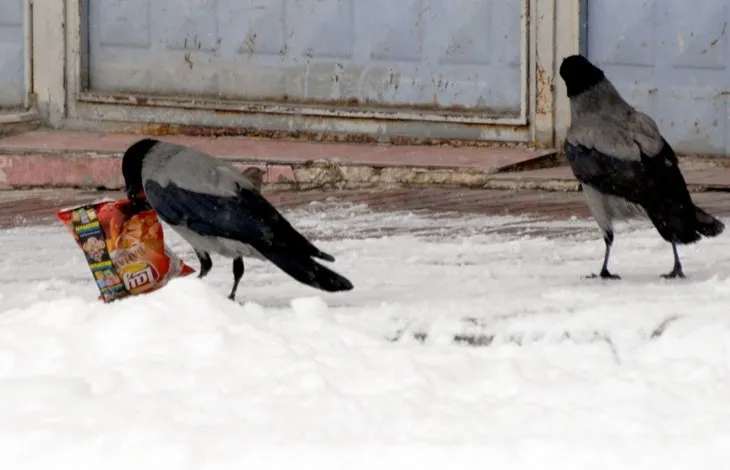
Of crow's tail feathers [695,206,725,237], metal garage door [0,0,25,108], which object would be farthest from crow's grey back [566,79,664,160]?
metal garage door [0,0,25,108]

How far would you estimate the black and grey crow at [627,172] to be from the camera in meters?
7.11

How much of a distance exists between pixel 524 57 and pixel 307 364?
5481 mm

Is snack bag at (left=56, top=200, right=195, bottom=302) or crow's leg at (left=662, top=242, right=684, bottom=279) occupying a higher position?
snack bag at (left=56, top=200, right=195, bottom=302)

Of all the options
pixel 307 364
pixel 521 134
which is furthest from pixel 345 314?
pixel 521 134

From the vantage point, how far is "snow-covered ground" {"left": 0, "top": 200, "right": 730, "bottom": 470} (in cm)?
487

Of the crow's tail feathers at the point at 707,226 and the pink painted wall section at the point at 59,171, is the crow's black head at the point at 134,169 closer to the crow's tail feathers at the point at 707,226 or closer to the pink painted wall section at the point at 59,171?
the crow's tail feathers at the point at 707,226

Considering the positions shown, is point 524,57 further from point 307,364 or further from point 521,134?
point 307,364

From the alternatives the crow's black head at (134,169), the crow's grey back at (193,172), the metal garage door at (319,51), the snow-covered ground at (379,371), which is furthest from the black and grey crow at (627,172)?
the metal garage door at (319,51)

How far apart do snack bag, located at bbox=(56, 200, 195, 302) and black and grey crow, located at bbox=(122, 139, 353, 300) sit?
0.11m

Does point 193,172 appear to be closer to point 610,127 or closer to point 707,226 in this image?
point 610,127

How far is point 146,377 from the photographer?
5613mm

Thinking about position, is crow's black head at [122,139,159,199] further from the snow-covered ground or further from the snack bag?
the snow-covered ground

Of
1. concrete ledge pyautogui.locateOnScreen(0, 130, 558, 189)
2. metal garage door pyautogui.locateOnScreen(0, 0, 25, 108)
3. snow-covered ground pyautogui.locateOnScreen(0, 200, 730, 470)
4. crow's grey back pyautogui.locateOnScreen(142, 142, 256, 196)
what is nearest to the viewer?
snow-covered ground pyautogui.locateOnScreen(0, 200, 730, 470)

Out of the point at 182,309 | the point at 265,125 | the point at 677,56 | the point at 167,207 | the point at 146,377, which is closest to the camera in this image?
the point at 146,377
